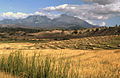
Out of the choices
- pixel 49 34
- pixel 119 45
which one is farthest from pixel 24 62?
pixel 49 34

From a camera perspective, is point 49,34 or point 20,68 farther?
point 49,34

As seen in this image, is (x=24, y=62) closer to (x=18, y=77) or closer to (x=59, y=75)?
(x=18, y=77)

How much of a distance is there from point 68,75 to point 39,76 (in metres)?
1.11

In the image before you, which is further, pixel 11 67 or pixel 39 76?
pixel 11 67

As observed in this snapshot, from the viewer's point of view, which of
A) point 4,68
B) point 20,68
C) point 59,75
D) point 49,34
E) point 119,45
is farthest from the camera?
point 49,34

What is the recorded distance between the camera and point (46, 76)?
19.5 ft

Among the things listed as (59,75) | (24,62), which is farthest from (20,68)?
(59,75)

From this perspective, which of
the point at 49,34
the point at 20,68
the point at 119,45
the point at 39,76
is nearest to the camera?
the point at 39,76

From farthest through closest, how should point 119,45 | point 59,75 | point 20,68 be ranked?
1. point 119,45
2. point 20,68
3. point 59,75

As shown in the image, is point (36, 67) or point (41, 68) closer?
point (41, 68)

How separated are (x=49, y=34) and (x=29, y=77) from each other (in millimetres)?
151730

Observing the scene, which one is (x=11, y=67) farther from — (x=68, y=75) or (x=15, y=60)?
(x=68, y=75)

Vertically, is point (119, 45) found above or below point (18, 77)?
below

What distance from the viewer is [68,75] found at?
6.00 metres
